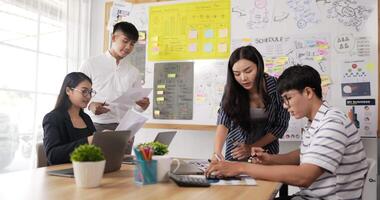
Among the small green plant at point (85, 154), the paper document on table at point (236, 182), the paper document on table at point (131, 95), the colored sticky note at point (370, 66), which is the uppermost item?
the colored sticky note at point (370, 66)

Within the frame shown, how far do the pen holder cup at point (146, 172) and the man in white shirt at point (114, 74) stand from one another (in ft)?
3.95

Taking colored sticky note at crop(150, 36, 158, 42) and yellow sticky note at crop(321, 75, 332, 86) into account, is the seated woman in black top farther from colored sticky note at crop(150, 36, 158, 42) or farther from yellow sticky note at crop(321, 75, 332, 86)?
yellow sticky note at crop(321, 75, 332, 86)

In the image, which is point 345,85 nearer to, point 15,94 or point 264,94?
point 264,94

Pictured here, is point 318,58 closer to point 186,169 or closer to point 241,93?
point 241,93

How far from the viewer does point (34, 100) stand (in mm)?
2865

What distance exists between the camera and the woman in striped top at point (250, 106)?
5.96ft

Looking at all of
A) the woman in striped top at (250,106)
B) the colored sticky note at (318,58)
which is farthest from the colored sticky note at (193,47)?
the woman in striped top at (250,106)

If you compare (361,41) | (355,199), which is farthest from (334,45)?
(355,199)

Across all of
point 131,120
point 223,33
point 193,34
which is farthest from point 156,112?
point 131,120

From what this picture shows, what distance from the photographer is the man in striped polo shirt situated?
1140 millimetres

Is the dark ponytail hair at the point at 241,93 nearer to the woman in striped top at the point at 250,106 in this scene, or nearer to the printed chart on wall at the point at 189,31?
the woman in striped top at the point at 250,106

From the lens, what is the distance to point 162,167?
116cm

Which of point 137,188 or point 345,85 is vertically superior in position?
point 345,85

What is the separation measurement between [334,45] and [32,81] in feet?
7.68
